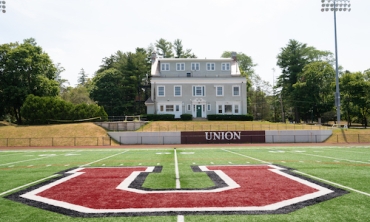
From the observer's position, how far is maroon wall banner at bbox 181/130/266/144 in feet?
113

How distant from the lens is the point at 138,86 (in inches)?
2650

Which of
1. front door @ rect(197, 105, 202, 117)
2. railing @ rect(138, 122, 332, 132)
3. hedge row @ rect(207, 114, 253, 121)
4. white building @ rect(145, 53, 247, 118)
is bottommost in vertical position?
railing @ rect(138, 122, 332, 132)

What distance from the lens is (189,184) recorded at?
8.52m

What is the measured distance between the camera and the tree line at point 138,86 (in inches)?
1932


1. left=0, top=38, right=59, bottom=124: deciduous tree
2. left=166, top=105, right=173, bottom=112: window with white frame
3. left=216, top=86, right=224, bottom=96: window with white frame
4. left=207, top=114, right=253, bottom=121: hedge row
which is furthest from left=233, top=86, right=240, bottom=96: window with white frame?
left=0, top=38, right=59, bottom=124: deciduous tree

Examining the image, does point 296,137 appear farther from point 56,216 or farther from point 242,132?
point 56,216

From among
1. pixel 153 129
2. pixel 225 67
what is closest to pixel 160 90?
pixel 153 129

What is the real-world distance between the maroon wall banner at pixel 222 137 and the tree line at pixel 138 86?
18643 millimetres

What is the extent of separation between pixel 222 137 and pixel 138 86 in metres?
37.0

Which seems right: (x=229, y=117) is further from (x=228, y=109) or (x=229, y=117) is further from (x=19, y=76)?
(x=19, y=76)

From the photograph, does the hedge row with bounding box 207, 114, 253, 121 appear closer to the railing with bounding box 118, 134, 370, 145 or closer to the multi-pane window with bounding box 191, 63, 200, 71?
the multi-pane window with bounding box 191, 63, 200, 71

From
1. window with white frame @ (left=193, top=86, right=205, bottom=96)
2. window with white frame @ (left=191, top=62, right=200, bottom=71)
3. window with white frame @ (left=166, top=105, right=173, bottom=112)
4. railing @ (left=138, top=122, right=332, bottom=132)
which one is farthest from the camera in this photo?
window with white frame @ (left=191, top=62, right=200, bottom=71)

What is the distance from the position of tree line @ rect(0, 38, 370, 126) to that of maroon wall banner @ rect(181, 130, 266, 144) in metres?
18.6

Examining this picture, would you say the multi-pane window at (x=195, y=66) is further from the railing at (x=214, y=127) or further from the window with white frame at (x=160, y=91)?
the railing at (x=214, y=127)
